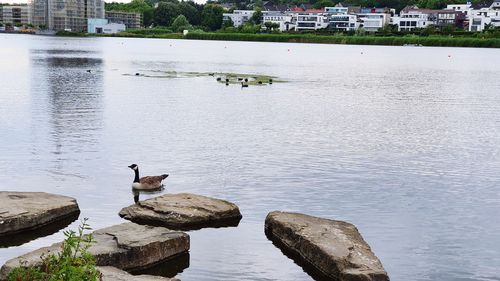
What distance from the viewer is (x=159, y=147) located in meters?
32.0

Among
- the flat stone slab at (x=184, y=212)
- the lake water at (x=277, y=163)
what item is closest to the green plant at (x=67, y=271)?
the lake water at (x=277, y=163)

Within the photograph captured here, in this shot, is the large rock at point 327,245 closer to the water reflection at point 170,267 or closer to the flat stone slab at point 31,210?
the water reflection at point 170,267

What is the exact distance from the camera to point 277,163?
29.1m

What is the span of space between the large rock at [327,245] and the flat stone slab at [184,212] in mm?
1469

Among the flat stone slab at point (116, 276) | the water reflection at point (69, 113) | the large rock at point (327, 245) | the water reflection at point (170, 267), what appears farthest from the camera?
the water reflection at point (69, 113)

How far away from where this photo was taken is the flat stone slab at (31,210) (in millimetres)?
18750

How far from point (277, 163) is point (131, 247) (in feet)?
43.4

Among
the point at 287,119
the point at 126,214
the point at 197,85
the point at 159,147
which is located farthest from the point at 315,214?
the point at 197,85

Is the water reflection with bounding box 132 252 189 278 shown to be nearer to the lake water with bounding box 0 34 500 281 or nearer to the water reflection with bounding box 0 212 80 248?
the lake water with bounding box 0 34 500 281

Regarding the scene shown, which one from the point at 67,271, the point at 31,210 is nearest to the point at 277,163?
the point at 31,210

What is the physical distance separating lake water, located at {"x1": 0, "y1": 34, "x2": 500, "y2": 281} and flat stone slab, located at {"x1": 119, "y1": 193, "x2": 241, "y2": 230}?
1.59ft

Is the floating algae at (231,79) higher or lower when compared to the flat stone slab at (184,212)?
higher

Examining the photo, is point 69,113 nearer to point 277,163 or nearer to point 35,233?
point 277,163

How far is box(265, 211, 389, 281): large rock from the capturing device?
15930 mm
